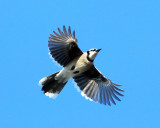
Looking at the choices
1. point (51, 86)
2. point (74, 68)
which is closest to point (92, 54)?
point (74, 68)

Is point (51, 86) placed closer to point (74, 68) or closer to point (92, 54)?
point (74, 68)

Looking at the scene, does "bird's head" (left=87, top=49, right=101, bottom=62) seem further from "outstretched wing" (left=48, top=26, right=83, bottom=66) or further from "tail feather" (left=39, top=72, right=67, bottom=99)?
"tail feather" (left=39, top=72, right=67, bottom=99)

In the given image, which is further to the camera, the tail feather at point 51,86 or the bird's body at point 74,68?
the tail feather at point 51,86

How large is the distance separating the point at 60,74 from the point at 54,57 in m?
0.56

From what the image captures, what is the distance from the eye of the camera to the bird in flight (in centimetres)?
1623

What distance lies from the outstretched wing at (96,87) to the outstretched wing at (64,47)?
802 mm

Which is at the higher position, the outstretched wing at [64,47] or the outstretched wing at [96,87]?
the outstretched wing at [64,47]

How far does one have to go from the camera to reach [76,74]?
16.6 meters

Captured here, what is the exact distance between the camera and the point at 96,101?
1675 centimetres

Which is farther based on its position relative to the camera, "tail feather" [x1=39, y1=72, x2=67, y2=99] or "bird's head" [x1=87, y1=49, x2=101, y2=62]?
"tail feather" [x1=39, y1=72, x2=67, y2=99]

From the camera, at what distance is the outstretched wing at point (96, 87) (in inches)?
660

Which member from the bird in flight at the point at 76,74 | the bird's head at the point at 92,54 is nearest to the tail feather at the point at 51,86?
the bird in flight at the point at 76,74

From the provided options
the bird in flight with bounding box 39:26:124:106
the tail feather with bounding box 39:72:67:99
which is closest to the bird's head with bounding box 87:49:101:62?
the bird in flight with bounding box 39:26:124:106

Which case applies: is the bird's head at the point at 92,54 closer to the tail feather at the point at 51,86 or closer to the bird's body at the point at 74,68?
the bird's body at the point at 74,68
